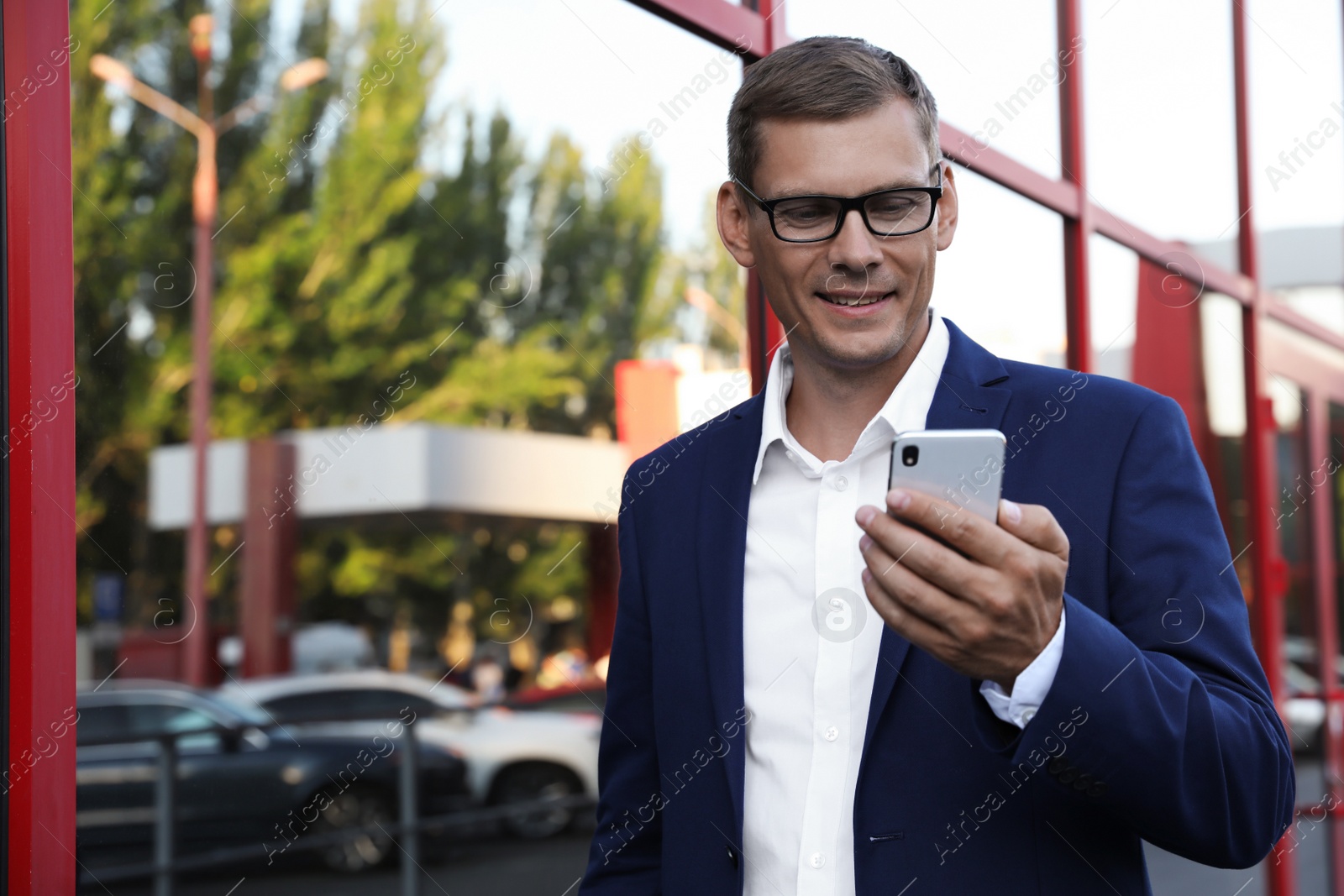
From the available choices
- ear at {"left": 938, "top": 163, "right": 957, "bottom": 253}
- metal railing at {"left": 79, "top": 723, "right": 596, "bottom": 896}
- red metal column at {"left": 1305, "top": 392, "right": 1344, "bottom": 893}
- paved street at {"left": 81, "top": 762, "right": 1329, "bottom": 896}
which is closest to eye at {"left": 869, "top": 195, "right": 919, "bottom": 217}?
ear at {"left": 938, "top": 163, "right": 957, "bottom": 253}

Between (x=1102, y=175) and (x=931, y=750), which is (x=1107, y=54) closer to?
(x=1102, y=175)

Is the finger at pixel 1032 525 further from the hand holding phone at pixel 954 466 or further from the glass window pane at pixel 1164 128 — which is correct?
the glass window pane at pixel 1164 128

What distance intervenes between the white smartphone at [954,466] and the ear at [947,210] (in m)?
0.61

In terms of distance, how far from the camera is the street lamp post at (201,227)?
44.7 feet

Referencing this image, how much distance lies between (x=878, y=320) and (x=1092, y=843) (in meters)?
0.68

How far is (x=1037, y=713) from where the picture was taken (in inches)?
47.4

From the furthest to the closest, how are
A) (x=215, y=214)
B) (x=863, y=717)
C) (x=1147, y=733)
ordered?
1. (x=215, y=214)
2. (x=863, y=717)
3. (x=1147, y=733)

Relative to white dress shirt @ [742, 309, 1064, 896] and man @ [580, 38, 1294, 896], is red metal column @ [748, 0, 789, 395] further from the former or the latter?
white dress shirt @ [742, 309, 1064, 896]

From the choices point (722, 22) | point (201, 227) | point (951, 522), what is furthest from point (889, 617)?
point (201, 227)

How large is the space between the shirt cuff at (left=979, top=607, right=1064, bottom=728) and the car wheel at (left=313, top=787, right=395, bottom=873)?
24.4ft

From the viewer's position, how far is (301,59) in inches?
630

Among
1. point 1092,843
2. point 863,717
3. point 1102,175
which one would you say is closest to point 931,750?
point 863,717

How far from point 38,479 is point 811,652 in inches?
37.7

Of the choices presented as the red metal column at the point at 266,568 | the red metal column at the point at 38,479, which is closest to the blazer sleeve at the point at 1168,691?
the red metal column at the point at 38,479
